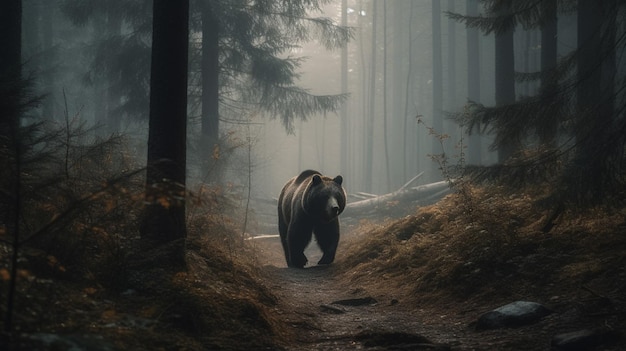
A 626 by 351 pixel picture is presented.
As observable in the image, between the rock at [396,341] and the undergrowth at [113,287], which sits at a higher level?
the undergrowth at [113,287]

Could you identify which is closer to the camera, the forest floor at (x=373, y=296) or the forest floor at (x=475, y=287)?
the forest floor at (x=373, y=296)

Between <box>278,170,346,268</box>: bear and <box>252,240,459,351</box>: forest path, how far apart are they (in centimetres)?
260

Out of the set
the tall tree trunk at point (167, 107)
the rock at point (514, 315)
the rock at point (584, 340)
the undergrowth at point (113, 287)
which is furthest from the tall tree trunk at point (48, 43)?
the rock at point (584, 340)

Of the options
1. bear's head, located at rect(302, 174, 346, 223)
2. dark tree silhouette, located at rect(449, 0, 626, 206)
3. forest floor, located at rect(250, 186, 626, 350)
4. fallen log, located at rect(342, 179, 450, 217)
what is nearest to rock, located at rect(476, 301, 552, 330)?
forest floor, located at rect(250, 186, 626, 350)

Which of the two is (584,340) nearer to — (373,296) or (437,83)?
(373,296)

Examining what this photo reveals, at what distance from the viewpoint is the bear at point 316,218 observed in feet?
43.1

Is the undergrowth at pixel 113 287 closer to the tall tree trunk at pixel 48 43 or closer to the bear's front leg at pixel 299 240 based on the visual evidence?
the bear's front leg at pixel 299 240

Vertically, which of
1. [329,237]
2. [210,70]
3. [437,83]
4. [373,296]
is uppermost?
[437,83]

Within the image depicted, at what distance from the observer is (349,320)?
23.5ft

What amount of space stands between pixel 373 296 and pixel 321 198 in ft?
15.0

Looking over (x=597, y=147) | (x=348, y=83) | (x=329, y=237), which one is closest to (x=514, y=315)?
(x=597, y=147)

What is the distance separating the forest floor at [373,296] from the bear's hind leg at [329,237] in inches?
118

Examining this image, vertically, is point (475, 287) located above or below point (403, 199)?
above

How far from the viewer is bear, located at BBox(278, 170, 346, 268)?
43.1ft
